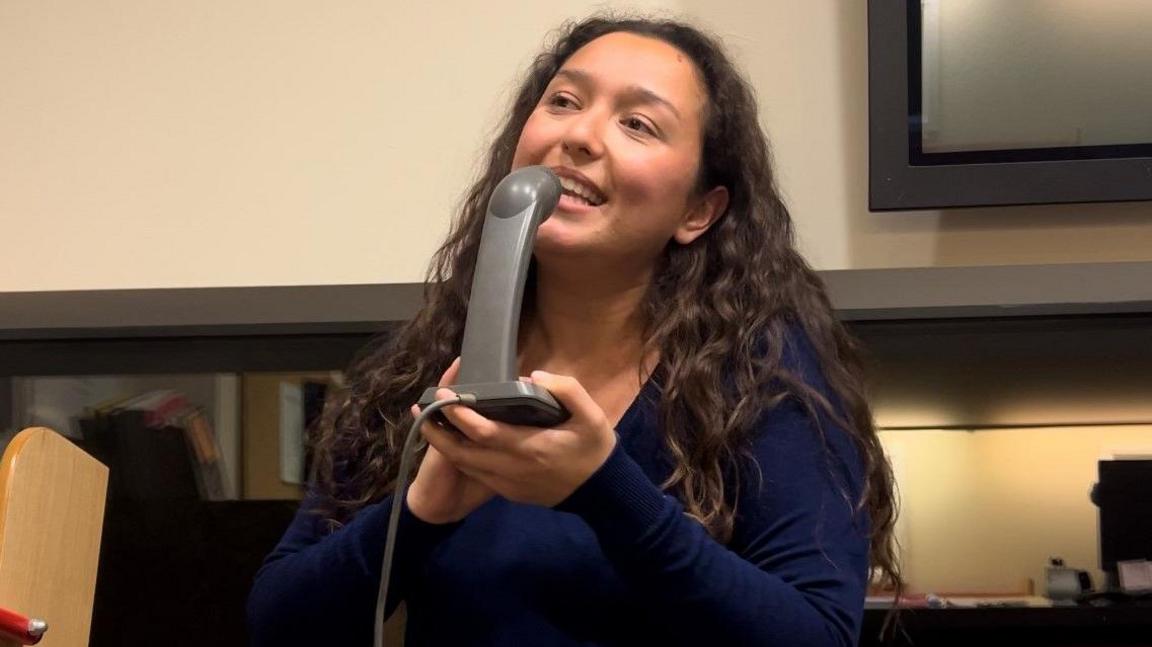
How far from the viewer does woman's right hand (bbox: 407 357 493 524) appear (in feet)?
3.31

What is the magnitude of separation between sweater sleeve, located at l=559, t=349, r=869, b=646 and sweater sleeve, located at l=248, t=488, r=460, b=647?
0.17 m

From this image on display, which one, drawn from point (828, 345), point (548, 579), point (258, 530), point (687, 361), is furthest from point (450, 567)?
point (258, 530)

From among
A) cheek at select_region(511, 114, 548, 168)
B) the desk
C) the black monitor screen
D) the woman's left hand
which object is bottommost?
the desk

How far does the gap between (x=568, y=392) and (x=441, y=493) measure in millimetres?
201

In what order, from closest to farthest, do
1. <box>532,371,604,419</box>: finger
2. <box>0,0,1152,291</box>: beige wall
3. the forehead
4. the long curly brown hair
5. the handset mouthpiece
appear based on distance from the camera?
<box>532,371,604,419</box>: finger < the handset mouthpiece < the long curly brown hair < the forehead < <box>0,0,1152,291</box>: beige wall

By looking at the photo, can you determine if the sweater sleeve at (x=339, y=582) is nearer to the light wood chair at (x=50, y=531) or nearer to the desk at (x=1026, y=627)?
the light wood chair at (x=50, y=531)

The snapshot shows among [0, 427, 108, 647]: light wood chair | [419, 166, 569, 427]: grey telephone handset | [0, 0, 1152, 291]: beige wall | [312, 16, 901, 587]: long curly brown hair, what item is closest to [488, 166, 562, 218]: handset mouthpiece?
[419, 166, 569, 427]: grey telephone handset

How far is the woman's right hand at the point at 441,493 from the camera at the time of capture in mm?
1009

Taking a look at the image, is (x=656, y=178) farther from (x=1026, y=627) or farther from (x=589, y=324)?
(x=1026, y=627)

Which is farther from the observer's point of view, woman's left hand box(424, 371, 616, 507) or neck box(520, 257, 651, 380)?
neck box(520, 257, 651, 380)

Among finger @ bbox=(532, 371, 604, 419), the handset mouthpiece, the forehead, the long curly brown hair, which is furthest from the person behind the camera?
the forehead

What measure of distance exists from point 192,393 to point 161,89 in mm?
386

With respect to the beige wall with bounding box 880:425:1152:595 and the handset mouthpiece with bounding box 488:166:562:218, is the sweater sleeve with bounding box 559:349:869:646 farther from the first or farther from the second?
the beige wall with bounding box 880:425:1152:595

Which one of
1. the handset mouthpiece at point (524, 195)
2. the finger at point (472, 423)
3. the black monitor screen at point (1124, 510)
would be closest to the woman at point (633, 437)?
the finger at point (472, 423)
